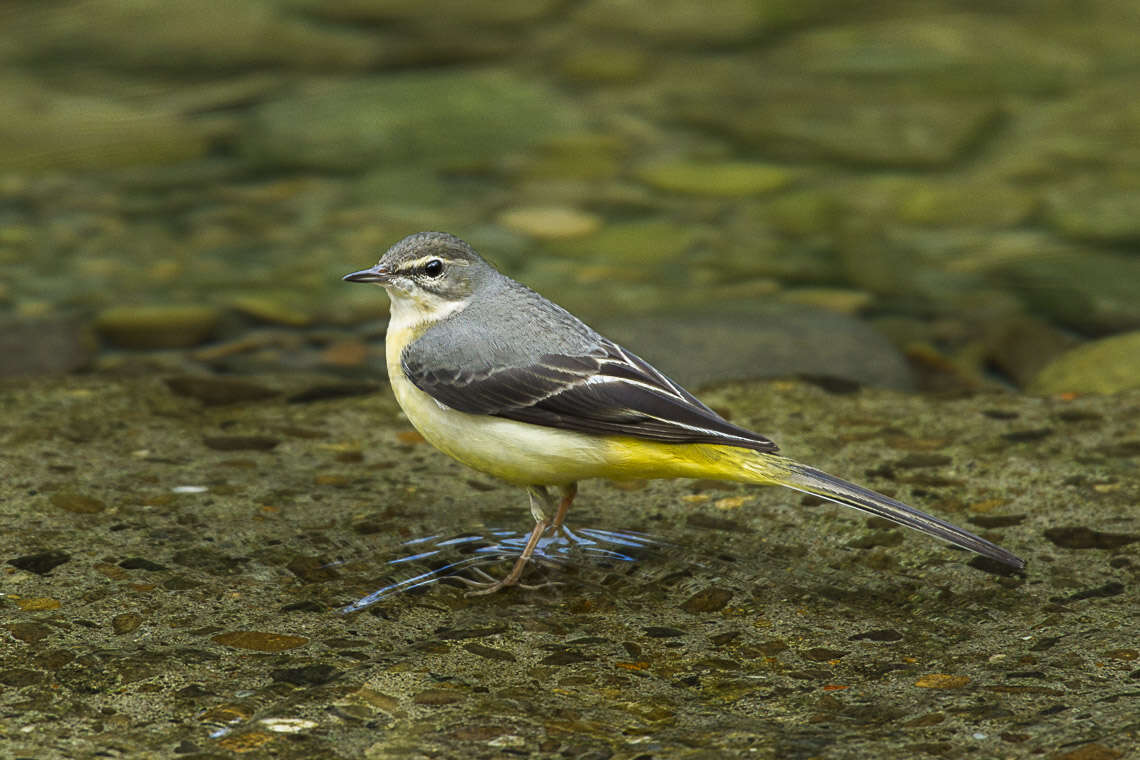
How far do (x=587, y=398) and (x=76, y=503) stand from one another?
2441mm

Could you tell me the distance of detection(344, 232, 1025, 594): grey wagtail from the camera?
5.31 m

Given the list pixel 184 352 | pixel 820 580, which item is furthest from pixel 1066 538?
pixel 184 352

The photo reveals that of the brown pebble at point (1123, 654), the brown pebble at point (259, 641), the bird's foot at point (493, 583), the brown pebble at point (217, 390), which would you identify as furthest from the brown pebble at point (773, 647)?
the brown pebble at point (217, 390)

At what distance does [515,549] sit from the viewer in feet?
19.6

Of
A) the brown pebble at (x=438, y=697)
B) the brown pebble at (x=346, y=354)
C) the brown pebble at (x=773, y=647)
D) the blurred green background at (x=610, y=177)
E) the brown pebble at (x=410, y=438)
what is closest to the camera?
the brown pebble at (x=438, y=697)

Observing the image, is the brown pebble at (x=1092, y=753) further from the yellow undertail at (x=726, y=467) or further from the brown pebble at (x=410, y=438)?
the brown pebble at (x=410, y=438)

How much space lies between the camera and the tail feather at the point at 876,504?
494 cm

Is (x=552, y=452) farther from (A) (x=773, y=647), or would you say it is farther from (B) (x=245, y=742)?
(B) (x=245, y=742)

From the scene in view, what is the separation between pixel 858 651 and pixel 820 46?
11276 mm

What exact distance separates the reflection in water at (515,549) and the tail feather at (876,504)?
83cm

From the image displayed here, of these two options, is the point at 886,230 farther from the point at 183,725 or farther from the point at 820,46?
the point at 183,725

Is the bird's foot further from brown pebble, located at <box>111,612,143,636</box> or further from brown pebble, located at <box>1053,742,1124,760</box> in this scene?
brown pebble, located at <box>1053,742,1124,760</box>

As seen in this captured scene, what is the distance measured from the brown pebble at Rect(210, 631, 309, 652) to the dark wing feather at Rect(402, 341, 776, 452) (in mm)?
1202

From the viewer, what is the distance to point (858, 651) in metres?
4.95
